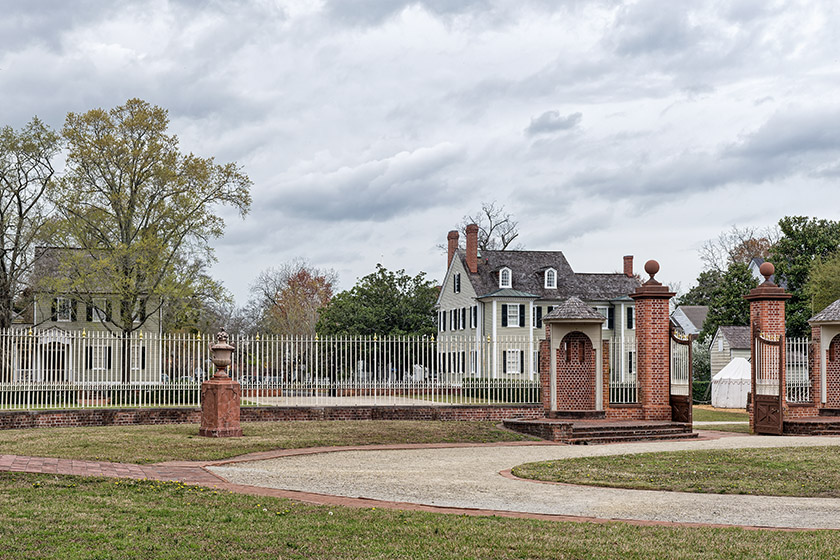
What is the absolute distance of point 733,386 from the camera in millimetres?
36906

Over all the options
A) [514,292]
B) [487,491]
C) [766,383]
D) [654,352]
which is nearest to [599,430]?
[654,352]

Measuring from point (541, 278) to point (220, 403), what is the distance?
3596 centimetres

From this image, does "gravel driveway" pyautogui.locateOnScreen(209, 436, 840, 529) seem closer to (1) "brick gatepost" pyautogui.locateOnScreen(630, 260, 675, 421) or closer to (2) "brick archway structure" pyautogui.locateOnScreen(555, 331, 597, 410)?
(2) "brick archway structure" pyautogui.locateOnScreen(555, 331, 597, 410)

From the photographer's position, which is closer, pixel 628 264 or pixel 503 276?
pixel 503 276

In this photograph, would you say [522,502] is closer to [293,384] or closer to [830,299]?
[293,384]

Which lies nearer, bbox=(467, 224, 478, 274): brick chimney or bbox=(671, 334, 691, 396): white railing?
bbox=(671, 334, 691, 396): white railing

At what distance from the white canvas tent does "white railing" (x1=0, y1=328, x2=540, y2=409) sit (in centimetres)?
1455

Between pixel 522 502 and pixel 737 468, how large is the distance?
5.00 metres

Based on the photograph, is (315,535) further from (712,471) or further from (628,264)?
(628,264)

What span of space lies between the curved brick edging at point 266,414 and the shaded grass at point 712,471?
24.8 feet

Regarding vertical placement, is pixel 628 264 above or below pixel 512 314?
above

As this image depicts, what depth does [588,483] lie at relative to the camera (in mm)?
11992

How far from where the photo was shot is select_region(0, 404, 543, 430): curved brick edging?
20.7 m

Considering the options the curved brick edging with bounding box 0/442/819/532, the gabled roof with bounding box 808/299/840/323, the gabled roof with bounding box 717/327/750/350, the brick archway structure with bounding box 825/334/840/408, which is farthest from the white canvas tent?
the curved brick edging with bounding box 0/442/819/532
